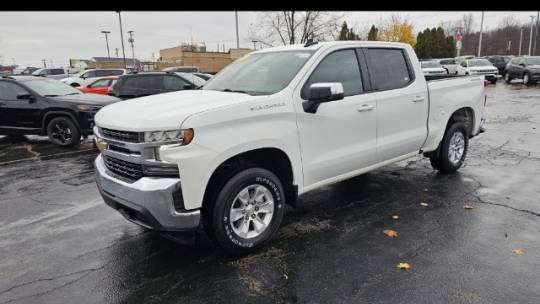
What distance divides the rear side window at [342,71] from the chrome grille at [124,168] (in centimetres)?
187

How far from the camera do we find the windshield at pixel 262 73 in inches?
159

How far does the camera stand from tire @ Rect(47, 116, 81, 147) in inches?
361

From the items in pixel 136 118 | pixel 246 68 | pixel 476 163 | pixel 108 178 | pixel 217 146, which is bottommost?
pixel 476 163

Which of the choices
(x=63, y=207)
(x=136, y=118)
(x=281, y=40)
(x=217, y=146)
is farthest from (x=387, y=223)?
(x=281, y=40)

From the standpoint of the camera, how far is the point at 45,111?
9.21 metres

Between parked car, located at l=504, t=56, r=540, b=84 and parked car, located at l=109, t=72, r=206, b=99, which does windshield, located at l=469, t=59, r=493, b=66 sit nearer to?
parked car, located at l=504, t=56, r=540, b=84

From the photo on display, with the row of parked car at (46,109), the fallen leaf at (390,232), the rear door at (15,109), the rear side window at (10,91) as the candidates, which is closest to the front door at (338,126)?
the fallen leaf at (390,232)

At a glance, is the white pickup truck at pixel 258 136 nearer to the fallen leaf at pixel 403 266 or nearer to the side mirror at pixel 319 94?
the side mirror at pixel 319 94

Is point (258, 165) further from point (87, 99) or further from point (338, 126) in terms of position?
point (87, 99)

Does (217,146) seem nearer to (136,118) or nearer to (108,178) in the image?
(136,118)

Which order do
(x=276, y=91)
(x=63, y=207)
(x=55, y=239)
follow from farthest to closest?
(x=63, y=207), (x=55, y=239), (x=276, y=91)

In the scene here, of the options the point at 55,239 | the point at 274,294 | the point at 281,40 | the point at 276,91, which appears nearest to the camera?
Answer: the point at 274,294

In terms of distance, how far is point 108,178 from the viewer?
11.8 ft

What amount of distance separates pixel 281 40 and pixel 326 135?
34747 millimetres
